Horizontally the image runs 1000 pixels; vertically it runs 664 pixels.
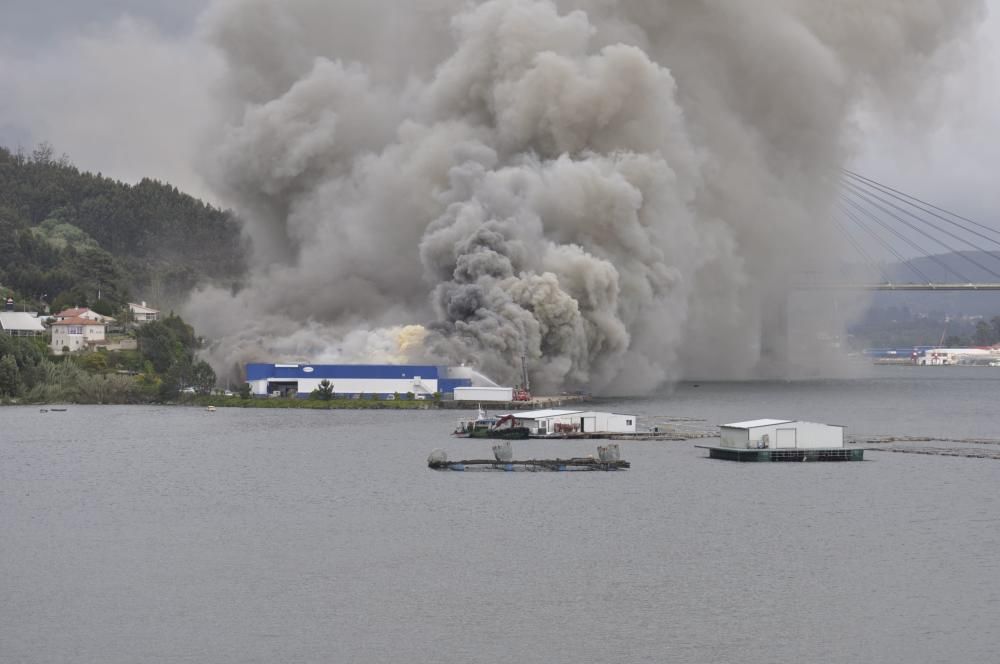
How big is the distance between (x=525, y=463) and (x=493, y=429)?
1073 cm

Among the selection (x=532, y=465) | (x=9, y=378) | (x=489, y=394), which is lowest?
(x=532, y=465)

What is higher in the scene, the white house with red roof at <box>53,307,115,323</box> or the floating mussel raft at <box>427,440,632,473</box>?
the white house with red roof at <box>53,307,115,323</box>

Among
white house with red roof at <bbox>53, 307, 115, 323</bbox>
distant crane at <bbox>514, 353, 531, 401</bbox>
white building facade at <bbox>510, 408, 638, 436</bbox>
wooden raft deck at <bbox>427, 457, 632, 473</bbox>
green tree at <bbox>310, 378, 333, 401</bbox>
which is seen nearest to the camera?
wooden raft deck at <bbox>427, 457, 632, 473</bbox>

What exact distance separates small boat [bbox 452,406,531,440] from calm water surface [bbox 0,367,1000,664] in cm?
371

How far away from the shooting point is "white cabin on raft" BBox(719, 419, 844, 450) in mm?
54031

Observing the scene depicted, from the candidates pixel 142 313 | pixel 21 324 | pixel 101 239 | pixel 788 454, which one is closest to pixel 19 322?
pixel 21 324

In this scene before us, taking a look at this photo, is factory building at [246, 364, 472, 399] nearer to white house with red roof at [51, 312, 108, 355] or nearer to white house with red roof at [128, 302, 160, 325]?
white house with red roof at [51, 312, 108, 355]

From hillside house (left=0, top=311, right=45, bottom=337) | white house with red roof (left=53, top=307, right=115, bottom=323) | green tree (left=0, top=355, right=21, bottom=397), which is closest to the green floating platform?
green tree (left=0, top=355, right=21, bottom=397)

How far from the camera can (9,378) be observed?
87812mm

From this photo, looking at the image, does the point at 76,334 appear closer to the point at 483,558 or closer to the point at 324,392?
the point at 324,392

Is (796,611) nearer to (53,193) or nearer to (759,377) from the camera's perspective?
(759,377)

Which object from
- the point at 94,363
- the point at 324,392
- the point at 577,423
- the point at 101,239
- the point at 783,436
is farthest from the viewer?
the point at 101,239

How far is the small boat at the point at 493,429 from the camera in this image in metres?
61.0

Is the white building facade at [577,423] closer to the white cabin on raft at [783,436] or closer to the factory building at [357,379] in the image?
the white cabin on raft at [783,436]
